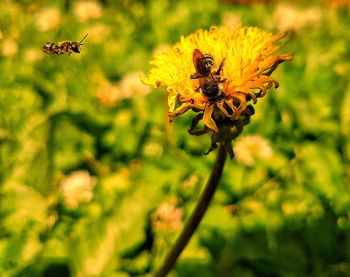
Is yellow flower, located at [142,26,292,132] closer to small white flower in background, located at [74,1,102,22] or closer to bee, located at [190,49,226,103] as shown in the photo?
bee, located at [190,49,226,103]

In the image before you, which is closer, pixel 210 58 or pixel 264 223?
pixel 210 58

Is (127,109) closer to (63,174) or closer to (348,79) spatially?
(63,174)

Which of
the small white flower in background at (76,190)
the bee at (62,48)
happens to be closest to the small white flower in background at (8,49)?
the small white flower in background at (76,190)

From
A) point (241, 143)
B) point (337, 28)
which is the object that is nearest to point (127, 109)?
point (241, 143)

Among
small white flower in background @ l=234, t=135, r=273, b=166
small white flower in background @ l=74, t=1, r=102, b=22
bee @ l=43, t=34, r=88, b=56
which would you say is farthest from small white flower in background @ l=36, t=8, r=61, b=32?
bee @ l=43, t=34, r=88, b=56

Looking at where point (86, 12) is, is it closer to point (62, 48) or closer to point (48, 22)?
point (48, 22)

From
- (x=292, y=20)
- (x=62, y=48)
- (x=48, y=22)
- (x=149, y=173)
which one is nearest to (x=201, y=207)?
(x=62, y=48)
